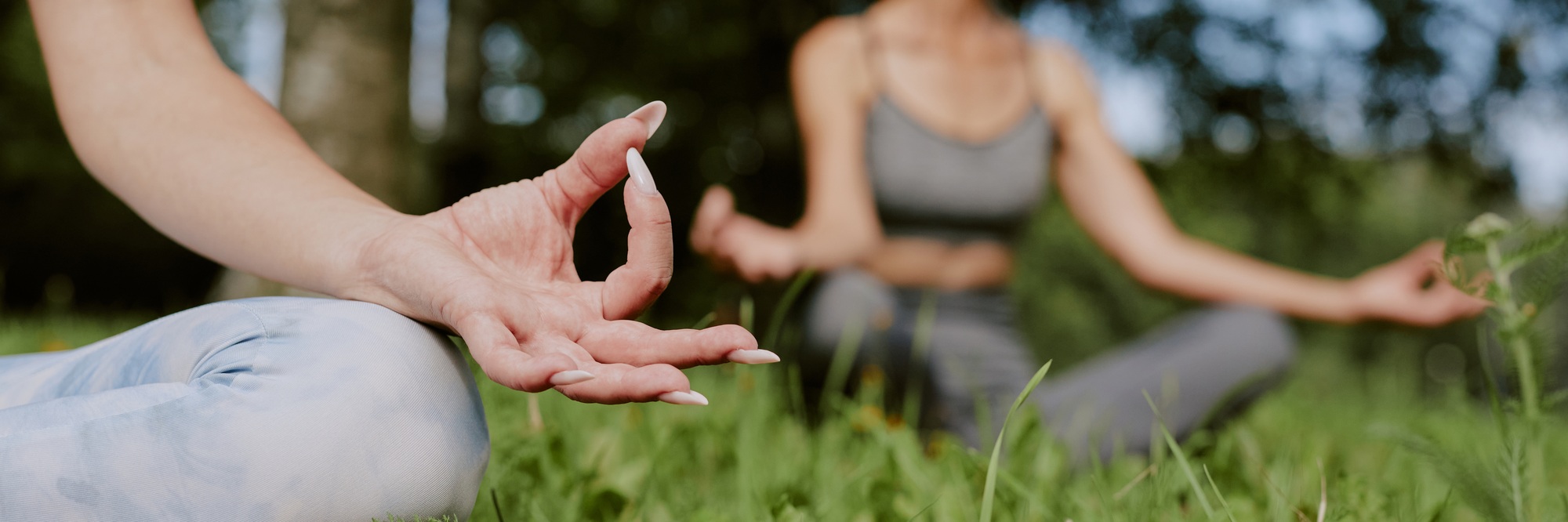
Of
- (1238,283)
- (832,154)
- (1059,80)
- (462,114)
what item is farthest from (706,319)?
(462,114)

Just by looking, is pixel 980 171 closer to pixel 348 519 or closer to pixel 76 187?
pixel 348 519

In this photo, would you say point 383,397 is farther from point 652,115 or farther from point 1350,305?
point 1350,305

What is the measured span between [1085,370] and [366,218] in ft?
6.36

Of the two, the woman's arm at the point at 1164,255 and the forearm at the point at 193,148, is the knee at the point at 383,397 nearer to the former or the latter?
the forearm at the point at 193,148

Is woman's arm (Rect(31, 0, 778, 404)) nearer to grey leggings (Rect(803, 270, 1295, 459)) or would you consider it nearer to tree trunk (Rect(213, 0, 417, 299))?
grey leggings (Rect(803, 270, 1295, 459))

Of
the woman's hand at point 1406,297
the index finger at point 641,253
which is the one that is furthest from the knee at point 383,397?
the woman's hand at point 1406,297

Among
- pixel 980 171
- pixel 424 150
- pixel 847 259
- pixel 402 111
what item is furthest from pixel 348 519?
pixel 424 150

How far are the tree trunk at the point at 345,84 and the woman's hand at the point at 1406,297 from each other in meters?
2.95

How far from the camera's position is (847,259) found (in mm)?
2236

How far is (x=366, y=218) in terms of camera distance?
2.92 ft

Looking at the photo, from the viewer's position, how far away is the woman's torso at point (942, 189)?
2.58 m

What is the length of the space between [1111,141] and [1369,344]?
4403mm

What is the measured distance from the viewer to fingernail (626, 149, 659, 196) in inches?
32.1

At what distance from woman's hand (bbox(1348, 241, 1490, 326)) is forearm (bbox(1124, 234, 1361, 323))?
0.12 feet
